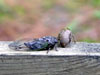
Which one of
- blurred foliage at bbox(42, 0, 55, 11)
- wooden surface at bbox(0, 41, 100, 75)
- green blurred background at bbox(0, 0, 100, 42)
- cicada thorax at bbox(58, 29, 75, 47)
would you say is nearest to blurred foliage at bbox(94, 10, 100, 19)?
green blurred background at bbox(0, 0, 100, 42)

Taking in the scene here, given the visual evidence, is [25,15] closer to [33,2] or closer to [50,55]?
[33,2]

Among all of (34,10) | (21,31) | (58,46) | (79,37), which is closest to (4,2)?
(34,10)

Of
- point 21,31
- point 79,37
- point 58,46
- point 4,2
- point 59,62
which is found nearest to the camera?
point 59,62

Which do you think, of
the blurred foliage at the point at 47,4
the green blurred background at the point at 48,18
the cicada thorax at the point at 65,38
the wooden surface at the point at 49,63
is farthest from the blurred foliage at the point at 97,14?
the wooden surface at the point at 49,63

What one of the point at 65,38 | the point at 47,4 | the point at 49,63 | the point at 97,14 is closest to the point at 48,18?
the point at 47,4

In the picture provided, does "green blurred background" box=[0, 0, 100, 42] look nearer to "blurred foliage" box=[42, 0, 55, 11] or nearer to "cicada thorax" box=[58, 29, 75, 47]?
"blurred foliage" box=[42, 0, 55, 11]
